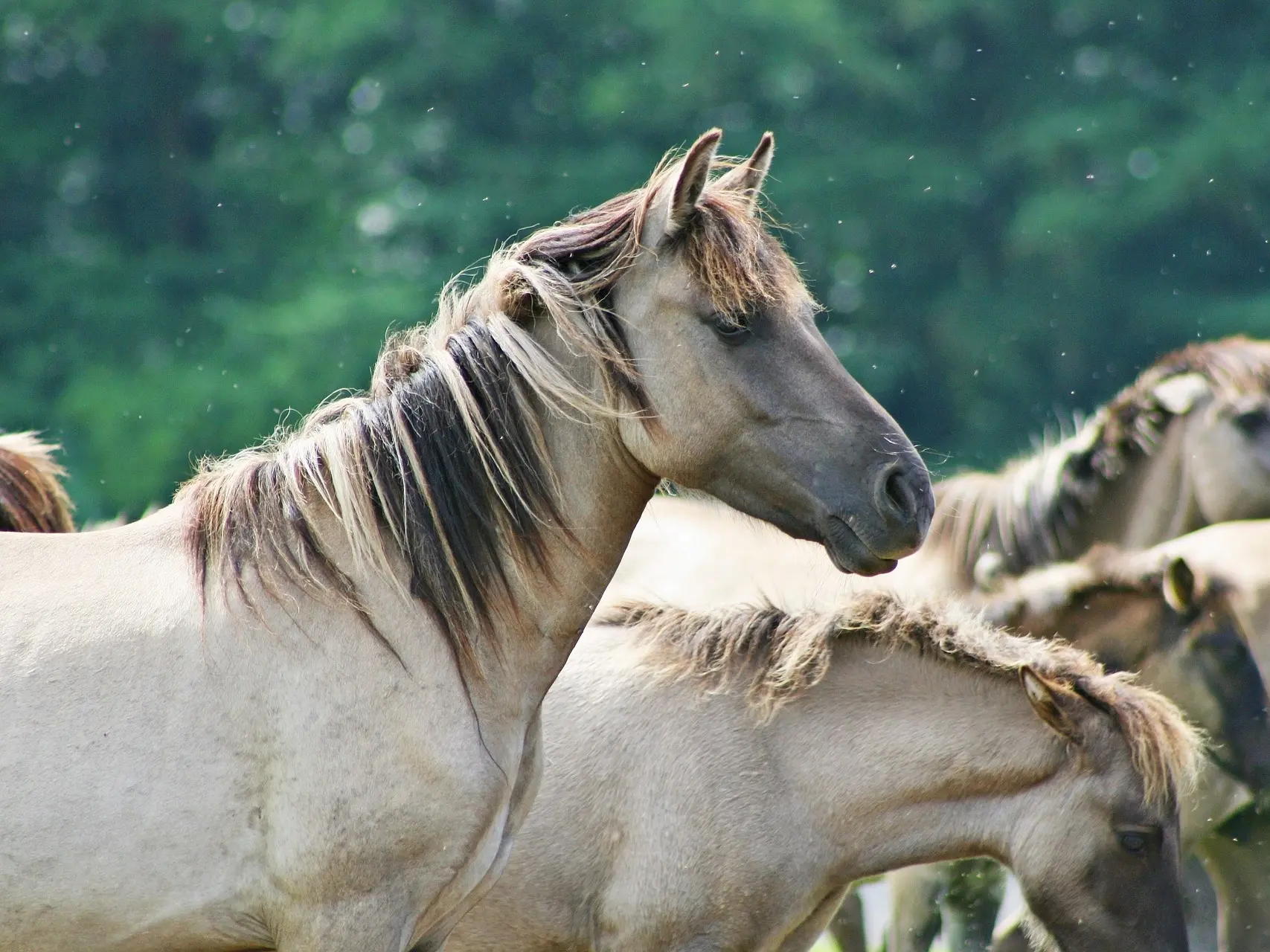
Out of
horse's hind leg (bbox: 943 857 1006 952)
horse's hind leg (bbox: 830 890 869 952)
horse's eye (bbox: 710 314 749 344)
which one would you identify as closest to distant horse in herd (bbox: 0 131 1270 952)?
horse's eye (bbox: 710 314 749 344)

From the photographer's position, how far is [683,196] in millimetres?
2783

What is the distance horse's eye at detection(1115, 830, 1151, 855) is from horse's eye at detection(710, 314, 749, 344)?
1.72 meters

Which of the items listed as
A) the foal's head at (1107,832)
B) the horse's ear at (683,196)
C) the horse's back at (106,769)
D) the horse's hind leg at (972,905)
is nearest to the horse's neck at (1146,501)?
the horse's hind leg at (972,905)

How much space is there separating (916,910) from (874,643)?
136 cm

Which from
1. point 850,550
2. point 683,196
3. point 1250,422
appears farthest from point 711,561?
point 683,196

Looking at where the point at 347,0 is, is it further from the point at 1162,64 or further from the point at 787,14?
the point at 1162,64

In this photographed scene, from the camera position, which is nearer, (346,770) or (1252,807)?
(346,770)

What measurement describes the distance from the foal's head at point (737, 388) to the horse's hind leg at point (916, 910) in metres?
2.40

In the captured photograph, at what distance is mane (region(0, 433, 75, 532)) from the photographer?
4.56 metres

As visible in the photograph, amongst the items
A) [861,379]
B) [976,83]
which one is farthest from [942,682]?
[976,83]

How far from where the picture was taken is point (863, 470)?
276cm

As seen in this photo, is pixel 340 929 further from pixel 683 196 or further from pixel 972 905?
pixel 972 905

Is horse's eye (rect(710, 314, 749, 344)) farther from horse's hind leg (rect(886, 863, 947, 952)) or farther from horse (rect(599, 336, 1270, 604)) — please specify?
horse (rect(599, 336, 1270, 604))

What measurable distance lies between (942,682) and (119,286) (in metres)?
12.7
